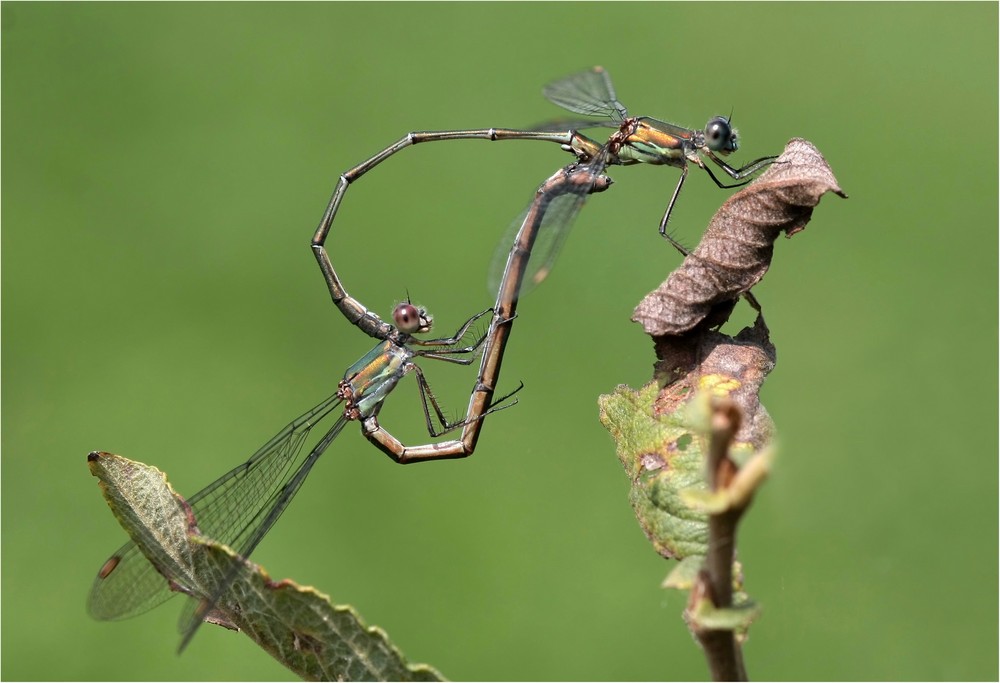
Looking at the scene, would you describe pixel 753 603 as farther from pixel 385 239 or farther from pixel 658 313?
pixel 385 239

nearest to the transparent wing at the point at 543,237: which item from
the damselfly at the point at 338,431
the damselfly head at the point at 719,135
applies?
the damselfly at the point at 338,431

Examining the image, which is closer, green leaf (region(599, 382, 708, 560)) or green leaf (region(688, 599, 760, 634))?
green leaf (region(688, 599, 760, 634))

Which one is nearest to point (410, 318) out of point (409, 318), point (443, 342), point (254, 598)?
point (409, 318)

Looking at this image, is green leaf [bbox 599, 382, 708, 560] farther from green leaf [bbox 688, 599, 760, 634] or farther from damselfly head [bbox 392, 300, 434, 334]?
damselfly head [bbox 392, 300, 434, 334]

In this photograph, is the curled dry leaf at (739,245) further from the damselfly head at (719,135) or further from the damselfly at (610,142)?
the damselfly head at (719,135)

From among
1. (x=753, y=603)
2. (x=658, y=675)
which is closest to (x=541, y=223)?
(x=753, y=603)

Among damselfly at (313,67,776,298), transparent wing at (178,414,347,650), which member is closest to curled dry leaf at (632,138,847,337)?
damselfly at (313,67,776,298)
